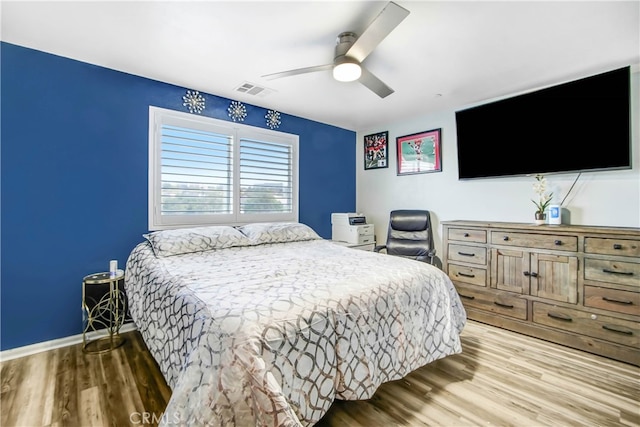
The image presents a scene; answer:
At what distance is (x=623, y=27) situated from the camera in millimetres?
2016

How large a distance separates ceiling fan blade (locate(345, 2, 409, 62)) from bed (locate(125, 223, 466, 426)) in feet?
4.90

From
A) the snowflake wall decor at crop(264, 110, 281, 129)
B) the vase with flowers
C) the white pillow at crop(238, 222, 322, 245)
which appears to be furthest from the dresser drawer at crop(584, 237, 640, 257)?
the snowflake wall decor at crop(264, 110, 281, 129)

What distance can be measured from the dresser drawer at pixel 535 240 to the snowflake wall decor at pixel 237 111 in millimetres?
3089

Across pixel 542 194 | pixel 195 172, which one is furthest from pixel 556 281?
pixel 195 172

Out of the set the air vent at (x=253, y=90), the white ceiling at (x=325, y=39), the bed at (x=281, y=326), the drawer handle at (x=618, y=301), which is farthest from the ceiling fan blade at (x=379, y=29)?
the drawer handle at (x=618, y=301)

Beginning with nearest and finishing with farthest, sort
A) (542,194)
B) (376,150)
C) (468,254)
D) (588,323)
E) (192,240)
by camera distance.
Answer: (588,323) < (192,240) < (542,194) < (468,254) < (376,150)

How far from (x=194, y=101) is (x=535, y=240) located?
371 centimetres

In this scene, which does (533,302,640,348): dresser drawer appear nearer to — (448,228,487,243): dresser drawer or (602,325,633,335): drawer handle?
(602,325,633,335): drawer handle

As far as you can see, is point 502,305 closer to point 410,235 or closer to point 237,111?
point 410,235

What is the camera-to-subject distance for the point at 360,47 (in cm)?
194

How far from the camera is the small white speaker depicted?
283cm

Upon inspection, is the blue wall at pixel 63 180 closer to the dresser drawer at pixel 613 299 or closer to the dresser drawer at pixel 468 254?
the dresser drawer at pixel 468 254

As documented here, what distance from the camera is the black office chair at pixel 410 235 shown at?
3600 mm

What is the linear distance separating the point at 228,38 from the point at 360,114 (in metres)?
2.24
